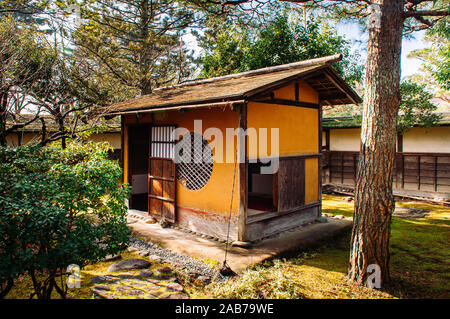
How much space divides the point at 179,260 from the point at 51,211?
2945mm

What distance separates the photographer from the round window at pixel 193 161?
734 cm

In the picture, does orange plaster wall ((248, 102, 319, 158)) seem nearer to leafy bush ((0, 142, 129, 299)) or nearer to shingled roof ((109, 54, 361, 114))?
shingled roof ((109, 54, 361, 114))

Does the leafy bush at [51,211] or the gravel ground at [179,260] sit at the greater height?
the leafy bush at [51,211]

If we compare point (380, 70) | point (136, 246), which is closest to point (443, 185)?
point (380, 70)

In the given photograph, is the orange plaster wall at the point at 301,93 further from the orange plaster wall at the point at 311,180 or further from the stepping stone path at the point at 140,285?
the stepping stone path at the point at 140,285

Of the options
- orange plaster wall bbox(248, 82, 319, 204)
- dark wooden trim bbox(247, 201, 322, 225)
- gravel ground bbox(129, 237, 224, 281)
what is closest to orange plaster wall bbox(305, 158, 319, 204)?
orange plaster wall bbox(248, 82, 319, 204)

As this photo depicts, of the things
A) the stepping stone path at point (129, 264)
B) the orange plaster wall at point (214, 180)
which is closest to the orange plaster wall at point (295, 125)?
the orange plaster wall at point (214, 180)

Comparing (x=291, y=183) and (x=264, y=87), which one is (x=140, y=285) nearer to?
(x=264, y=87)

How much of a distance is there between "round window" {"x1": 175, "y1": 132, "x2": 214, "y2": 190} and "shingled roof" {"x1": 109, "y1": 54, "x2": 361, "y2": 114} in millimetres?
1017

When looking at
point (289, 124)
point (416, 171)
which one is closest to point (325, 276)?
point (289, 124)

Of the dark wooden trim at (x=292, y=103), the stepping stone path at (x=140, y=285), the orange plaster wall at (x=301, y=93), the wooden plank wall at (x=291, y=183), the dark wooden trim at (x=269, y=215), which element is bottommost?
the stepping stone path at (x=140, y=285)

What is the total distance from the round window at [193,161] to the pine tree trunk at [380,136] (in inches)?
138

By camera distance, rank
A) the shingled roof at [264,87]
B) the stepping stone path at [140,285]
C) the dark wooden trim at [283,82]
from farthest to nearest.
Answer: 1. the shingled roof at [264,87]
2. the dark wooden trim at [283,82]
3. the stepping stone path at [140,285]
